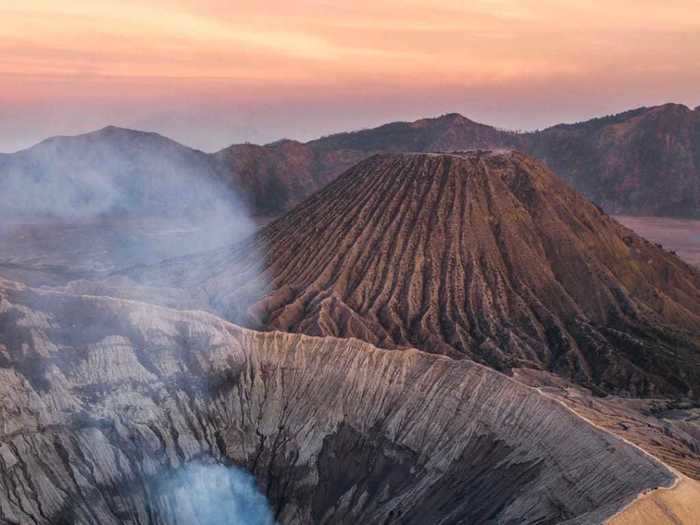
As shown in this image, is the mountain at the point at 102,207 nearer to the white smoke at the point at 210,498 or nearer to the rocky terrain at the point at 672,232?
the rocky terrain at the point at 672,232

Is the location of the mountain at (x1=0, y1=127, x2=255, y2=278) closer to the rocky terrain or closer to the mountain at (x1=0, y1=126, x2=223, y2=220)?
the mountain at (x1=0, y1=126, x2=223, y2=220)

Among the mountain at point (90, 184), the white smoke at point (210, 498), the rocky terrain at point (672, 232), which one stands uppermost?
the mountain at point (90, 184)

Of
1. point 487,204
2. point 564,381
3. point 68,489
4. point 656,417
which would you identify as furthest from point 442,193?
point 68,489

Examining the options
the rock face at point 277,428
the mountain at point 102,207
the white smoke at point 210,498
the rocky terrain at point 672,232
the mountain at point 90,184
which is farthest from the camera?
the mountain at point 90,184

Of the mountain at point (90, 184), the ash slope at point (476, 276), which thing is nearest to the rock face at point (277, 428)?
the ash slope at point (476, 276)

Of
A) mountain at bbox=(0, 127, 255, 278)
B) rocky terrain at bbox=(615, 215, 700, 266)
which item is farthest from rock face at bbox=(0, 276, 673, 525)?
rocky terrain at bbox=(615, 215, 700, 266)

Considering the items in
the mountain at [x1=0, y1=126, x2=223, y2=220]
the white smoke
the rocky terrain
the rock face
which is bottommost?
the rocky terrain

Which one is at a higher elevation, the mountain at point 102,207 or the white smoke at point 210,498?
the mountain at point 102,207
